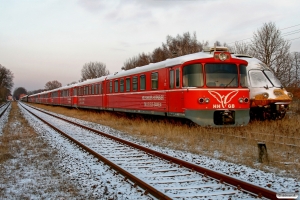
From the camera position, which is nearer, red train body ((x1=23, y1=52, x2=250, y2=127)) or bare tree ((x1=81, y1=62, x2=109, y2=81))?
red train body ((x1=23, y1=52, x2=250, y2=127))

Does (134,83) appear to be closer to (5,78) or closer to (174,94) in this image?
(174,94)

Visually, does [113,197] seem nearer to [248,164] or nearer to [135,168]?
[135,168]

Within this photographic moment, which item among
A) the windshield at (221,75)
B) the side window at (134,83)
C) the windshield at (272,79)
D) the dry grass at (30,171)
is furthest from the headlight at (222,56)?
the dry grass at (30,171)

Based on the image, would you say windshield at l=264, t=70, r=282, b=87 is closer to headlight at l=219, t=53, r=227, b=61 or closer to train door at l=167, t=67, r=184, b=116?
headlight at l=219, t=53, r=227, b=61

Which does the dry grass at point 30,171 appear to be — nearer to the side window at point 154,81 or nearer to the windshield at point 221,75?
the side window at point 154,81

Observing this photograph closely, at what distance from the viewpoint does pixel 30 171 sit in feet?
23.4

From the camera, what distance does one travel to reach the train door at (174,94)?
12.7m

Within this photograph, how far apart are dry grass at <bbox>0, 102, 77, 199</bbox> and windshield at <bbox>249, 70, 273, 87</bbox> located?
1086 centimetres

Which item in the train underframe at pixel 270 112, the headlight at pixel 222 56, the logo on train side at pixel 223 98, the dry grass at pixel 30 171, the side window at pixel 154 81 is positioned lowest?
A: the dry grass at pixel 30 171

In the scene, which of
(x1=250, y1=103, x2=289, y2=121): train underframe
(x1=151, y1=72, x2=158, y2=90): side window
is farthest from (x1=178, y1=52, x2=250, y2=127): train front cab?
(x1=250, y1=103, x2=289, y2=121): train underframe

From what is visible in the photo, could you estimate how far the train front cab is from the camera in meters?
12.1

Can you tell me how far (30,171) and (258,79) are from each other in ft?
42.9

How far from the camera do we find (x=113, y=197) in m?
5.07

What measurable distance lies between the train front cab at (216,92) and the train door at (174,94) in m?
0.34
